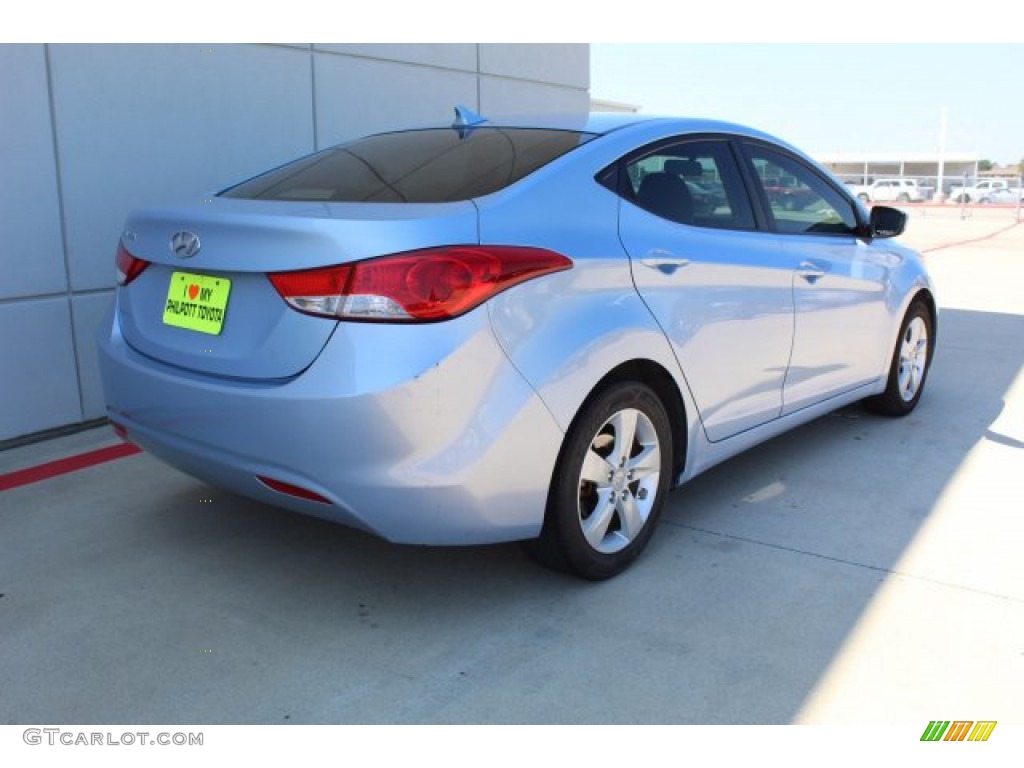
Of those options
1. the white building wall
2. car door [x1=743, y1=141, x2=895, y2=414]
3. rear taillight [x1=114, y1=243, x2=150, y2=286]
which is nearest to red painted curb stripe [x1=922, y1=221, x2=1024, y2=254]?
car door [x1=743, y1=141, x2=895, y2=414]

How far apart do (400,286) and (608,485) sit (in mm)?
1071

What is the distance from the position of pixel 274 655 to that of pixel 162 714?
373 mm

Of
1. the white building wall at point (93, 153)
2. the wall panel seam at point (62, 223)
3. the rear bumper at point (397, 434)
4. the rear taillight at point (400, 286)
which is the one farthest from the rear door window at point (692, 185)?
the wall panel seam at point (62, 223)

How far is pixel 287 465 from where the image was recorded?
272 cm

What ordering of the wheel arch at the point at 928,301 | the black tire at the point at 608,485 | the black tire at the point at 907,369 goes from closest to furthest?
the black tire at the point at 608,485 → the black tire at the point at 907,369 → the wheel arch at the point at 928,301

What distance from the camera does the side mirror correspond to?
481 cm

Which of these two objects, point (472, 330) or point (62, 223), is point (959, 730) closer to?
point (472, 330)

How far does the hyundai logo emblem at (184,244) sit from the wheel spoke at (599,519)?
4.94 ft

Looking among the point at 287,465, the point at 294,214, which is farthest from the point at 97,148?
the point at 287,465

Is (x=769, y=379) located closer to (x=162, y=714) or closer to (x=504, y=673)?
(x=504, y=673)

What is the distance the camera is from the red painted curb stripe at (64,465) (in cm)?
423

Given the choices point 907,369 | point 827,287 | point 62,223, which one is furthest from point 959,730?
point 62,223

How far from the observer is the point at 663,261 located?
10.8ft

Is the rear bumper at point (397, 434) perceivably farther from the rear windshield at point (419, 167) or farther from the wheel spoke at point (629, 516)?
the rear windshield at point (419, 167)
